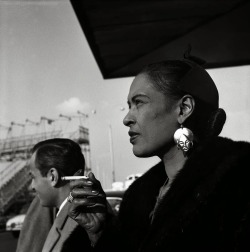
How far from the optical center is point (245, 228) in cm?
146

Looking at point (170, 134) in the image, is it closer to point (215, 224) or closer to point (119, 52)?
point (215, 224)

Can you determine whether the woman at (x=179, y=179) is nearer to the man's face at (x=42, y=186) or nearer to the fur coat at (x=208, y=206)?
the fur coat at (x=208, y=206)

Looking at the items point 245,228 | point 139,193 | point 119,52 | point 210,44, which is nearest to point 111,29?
point 119,52

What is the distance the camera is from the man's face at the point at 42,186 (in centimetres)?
273

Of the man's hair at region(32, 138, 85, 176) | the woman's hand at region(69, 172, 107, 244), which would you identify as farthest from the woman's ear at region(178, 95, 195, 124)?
the man's hair at region(32, 138, 85, 176)

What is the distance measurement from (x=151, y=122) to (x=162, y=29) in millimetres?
3249

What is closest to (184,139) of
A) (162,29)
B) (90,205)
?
(90,205)

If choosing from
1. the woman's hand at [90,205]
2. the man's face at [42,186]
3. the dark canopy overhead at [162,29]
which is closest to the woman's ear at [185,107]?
the woman's hand at [90,205]

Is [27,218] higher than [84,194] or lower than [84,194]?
lower

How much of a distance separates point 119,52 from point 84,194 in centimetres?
375

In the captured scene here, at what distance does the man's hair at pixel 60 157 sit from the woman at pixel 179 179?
0.69 metres

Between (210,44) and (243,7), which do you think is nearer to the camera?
(243,7)

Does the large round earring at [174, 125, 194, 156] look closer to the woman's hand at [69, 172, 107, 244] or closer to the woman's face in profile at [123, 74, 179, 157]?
the woman's face in profile at [123, 74, 179, 157]

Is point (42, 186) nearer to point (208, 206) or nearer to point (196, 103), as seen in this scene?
point (196, 103)
